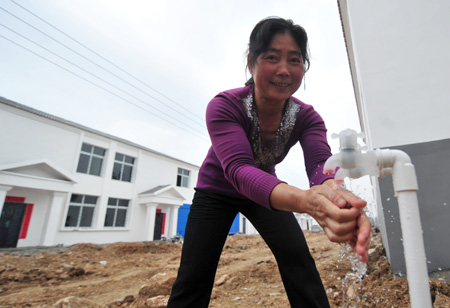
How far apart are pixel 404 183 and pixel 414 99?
259 centimetres

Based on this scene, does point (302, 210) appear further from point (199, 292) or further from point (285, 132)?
point (199, 292)

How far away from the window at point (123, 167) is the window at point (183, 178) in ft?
15.9

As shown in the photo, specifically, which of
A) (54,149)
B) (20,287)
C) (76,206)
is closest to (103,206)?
(76,206)

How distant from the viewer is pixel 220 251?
169 centimetres

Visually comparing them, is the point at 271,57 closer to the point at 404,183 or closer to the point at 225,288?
the point at 404,183

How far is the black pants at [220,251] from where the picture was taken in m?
1.55

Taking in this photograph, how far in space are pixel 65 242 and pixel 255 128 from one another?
1568cm

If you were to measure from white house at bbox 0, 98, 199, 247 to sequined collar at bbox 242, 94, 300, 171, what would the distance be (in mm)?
13956

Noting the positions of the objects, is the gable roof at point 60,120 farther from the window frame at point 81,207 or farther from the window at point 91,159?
the window frame at point 81,207

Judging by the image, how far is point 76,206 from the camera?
47.2 ft

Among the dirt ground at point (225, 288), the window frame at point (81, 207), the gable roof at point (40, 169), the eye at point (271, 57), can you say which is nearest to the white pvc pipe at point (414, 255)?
the eye at point (271, 57)

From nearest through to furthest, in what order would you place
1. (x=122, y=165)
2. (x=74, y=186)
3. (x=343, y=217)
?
(x=343, y=217)
(x=74, y=186)
(x=122, y=165)

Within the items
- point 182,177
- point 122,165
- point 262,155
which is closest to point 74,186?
point 122,165

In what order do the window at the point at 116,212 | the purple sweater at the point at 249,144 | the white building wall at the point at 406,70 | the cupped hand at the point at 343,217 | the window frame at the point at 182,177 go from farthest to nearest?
the window frame at the point at 182,177 < the window at the point at 116,212 < the white building wall at the point at 406,70 < the purple sweater at the point at 249,144 < the cupped hand at the point at 343,217
